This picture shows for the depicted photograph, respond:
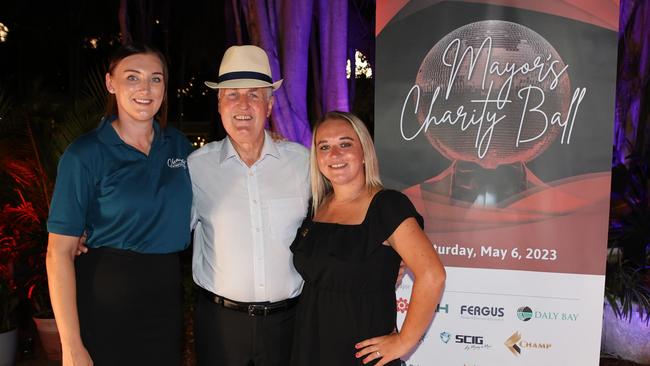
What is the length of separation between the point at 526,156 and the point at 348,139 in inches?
49.0

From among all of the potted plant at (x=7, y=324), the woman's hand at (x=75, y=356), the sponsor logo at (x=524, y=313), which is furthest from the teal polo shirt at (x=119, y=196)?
the potted plant at (x=7, y=324)

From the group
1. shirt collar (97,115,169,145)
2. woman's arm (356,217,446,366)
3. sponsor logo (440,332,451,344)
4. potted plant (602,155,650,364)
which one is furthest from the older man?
potted plant (602,155,650,364)

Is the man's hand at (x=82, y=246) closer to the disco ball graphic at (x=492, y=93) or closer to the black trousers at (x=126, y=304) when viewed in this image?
the black trousers at (x=126, y=304)

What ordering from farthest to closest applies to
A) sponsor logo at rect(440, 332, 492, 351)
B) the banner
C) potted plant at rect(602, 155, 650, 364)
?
potted plant at rect(602, 155, 650, 364)
sponsor logo at rect(440, 332, 492, 351)
the banner

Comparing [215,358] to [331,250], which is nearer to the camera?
[331,250]

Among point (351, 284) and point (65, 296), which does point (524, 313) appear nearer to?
point (351, 284)

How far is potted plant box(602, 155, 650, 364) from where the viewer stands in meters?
4.49

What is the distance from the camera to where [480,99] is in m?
3.13

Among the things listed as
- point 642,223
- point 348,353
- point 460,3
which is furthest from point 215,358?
point 642,223

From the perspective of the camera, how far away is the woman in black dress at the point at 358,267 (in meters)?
2.18

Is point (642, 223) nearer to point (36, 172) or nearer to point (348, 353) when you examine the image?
point (348, 353)

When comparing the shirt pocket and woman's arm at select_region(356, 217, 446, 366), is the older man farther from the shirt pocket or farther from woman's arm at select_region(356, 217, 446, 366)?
woman's arm at select_region(356, 217, 446, 366)

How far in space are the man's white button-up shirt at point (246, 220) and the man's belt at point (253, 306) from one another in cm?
2

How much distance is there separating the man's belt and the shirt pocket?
274 mm
